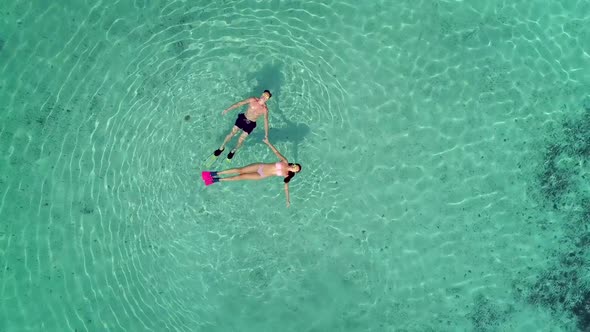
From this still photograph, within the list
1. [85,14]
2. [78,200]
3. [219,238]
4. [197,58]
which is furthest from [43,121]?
[219,238]

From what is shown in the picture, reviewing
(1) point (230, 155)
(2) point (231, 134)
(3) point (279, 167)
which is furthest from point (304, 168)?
(2) point (231, 134)

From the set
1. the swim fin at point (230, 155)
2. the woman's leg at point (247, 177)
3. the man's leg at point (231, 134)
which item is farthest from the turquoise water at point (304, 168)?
the woman's leg at point (247, 177)

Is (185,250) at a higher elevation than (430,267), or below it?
higher

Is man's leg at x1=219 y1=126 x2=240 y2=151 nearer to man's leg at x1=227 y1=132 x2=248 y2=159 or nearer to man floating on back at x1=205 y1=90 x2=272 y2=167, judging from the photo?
man floating on back at x1=205 y1=90 x2=272 y2=167

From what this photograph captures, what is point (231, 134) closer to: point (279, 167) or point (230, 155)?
point (230, 155)

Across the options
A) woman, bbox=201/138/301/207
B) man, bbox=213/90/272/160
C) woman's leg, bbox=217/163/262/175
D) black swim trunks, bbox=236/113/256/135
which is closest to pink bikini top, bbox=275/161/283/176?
woman, bbox=201/138/301/207

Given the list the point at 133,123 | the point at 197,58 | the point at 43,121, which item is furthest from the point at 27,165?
the point at 197,58

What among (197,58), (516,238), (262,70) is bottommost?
(516,238)

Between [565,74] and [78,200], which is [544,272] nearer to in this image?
[565,74]
